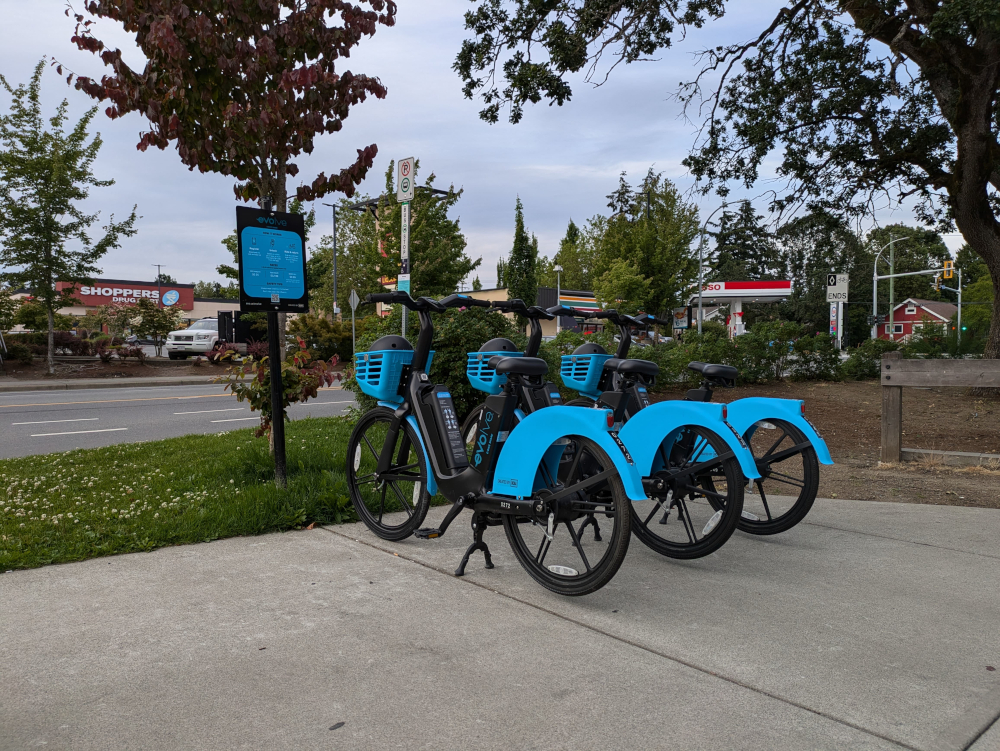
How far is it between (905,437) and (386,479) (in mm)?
7249

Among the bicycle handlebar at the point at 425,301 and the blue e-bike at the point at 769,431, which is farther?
the blue e-bike at the point at 769,431

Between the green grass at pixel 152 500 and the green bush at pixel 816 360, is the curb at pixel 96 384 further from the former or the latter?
the green bush at pixel 816 360

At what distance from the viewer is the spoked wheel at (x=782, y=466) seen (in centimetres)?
435

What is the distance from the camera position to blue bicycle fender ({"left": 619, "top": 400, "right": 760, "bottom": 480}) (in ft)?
12.5

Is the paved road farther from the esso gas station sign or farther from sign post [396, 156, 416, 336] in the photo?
the esso gas station sign

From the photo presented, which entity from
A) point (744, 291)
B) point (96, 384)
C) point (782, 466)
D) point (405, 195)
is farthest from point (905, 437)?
point (744, 291)

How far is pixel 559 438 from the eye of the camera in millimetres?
3428

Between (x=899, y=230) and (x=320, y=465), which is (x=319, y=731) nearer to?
(x=320, y=465)

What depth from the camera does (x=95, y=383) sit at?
20828 millimetres

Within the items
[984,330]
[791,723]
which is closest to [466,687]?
[791,723]

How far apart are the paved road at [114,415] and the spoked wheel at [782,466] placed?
26.5 ft

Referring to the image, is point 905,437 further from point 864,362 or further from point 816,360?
point 864,362

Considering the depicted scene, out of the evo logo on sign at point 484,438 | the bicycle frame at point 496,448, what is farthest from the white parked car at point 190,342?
the evo logo on sign at point 484,438

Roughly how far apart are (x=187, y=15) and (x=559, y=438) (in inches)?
164
